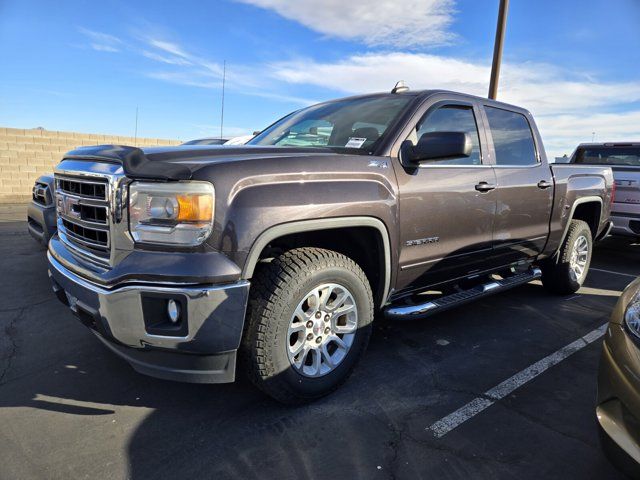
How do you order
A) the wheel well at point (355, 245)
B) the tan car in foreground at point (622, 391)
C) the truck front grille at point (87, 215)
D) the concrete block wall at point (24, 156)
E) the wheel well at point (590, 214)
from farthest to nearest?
the concrete block wall at point (24, 156), the wheel well at point (590, 214), the wheel well at point (355, 245), the truck front grille at point (87, 215), the tan car in foreground at point (622, 391)

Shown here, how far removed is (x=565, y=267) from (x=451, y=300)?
2263 millimetres

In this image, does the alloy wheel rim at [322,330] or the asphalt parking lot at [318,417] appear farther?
the alloy wheel rim at [322,330]

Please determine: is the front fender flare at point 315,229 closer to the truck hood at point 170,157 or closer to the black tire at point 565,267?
the truck hood at point 170,157

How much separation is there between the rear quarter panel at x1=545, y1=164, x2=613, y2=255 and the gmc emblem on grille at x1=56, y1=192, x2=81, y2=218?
418cm

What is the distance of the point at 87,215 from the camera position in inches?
99.6

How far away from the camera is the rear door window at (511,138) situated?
396 cm

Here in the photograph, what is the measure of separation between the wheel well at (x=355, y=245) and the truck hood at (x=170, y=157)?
51cm

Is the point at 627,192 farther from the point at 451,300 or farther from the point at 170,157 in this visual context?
the point at 170,157

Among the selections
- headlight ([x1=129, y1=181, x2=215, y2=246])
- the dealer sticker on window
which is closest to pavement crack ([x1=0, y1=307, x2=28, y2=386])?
headlight ([x1=129, y1=181, x2=215, y2=246])

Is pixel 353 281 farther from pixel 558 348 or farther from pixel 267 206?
pixel 558 348

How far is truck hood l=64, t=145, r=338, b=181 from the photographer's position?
215 centimetres

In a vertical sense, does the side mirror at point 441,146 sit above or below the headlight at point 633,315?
above

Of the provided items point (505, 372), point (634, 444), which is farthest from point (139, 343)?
point (505, 372)

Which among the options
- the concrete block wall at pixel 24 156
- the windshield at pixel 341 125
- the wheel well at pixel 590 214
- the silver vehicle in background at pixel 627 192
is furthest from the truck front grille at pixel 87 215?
the concrete block wall at pixel 24 156
